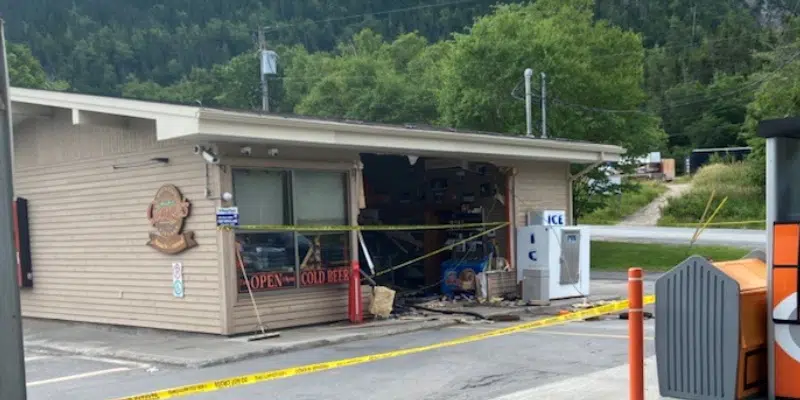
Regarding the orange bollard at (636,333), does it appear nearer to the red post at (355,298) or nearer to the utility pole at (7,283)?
the utility pole at (7,283)

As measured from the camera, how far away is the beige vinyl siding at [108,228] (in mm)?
12109

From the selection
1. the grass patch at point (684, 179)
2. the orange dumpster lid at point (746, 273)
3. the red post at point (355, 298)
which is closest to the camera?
the orange dumpster lid at point (746, 273)

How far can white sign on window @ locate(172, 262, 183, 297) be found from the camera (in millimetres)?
12320

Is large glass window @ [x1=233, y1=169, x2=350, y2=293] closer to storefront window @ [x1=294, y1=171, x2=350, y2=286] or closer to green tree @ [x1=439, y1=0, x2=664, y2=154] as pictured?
storefront window @ [x1=294, y1=171, x2=350, y2=286]

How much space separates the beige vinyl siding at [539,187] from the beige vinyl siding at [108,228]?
7.34 m

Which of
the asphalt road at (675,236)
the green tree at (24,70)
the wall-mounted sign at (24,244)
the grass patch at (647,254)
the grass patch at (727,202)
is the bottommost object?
the asphalt road at (675,236)

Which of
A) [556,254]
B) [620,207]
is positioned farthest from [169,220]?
[620,207]

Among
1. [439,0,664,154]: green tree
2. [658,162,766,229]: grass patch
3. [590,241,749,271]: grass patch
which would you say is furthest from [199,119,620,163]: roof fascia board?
[658,162,766,229]: grass patch

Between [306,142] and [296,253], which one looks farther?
[296,253]

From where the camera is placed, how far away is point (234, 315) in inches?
466

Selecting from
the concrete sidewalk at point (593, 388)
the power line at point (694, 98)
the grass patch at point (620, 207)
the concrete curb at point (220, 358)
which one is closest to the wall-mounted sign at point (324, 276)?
the concrete curb at point (220, 358)

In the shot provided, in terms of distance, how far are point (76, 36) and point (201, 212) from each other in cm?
10369

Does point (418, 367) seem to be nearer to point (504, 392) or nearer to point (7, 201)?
point (504, 392)

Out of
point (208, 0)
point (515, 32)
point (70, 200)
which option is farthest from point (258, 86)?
point (70, 200)
